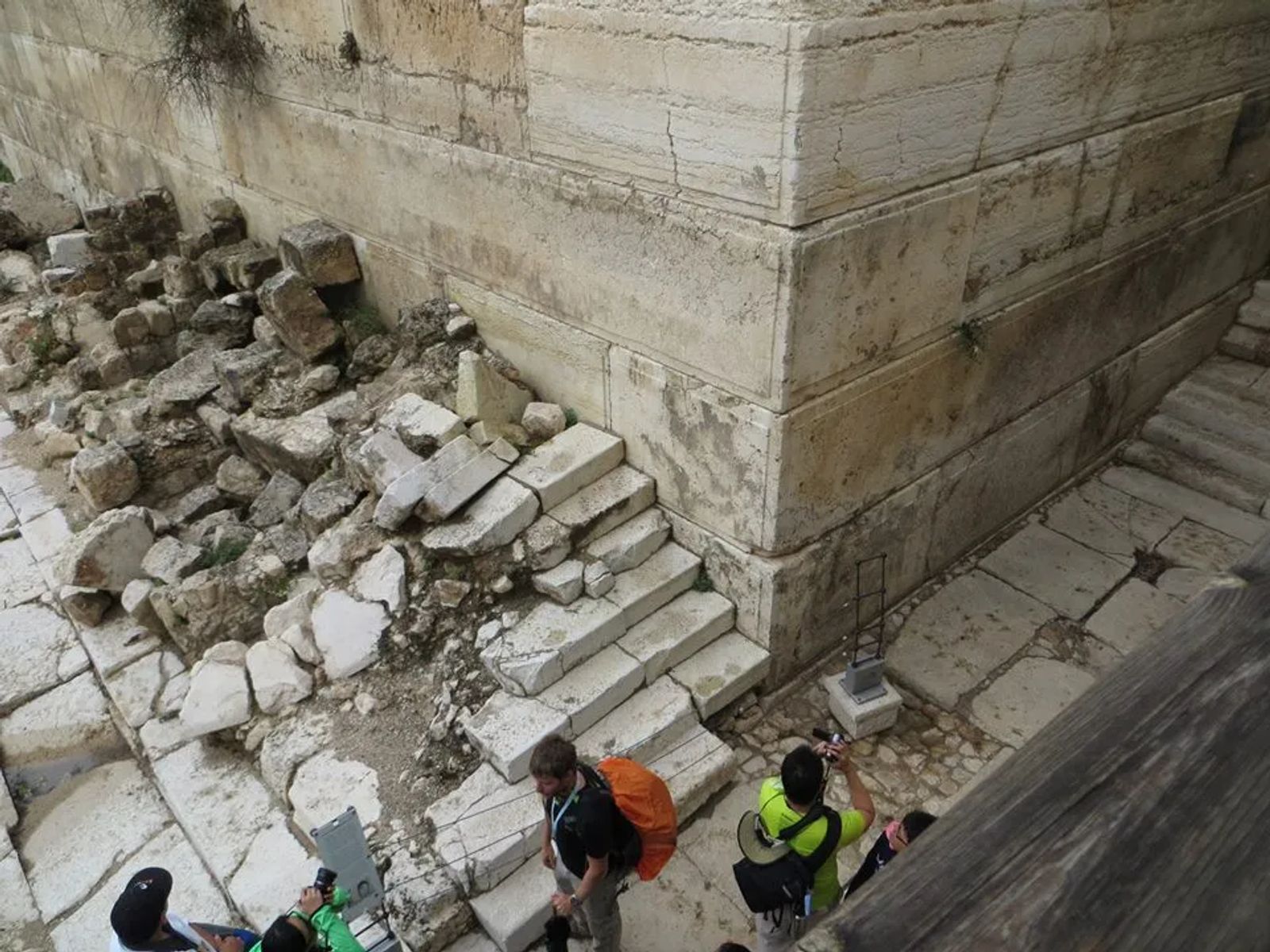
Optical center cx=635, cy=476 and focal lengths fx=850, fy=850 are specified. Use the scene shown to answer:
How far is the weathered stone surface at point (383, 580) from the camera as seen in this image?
13.4 feet

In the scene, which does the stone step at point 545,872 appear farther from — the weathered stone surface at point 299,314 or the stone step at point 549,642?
the weathered stone surface at point 299,314

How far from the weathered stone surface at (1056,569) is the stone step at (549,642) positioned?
100 inches

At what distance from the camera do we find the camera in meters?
2.72

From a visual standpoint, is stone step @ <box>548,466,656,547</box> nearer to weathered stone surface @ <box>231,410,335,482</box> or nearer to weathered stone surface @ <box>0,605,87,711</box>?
weathered stone surface @ <box>231,410,335,482</box>

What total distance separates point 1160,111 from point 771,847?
15.1 ft

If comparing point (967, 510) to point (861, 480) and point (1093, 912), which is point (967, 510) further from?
point (1093, 912)

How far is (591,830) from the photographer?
2.74 m

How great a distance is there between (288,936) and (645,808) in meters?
1.15

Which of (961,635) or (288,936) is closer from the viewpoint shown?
(288,936)

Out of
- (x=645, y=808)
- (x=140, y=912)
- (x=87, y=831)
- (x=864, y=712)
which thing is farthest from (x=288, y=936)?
(x=864, y=712)

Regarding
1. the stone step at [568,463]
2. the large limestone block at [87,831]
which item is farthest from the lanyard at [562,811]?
the large limestone block at [87,831]

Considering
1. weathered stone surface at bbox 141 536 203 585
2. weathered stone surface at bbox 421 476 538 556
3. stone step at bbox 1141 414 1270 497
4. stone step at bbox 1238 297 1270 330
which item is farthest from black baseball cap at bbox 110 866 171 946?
stone step at bbox 1238 297 1270 330

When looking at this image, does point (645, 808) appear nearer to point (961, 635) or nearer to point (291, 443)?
point (961, 635)

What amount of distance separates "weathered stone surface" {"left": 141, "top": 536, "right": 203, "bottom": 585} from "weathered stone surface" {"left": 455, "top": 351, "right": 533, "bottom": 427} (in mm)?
1765
